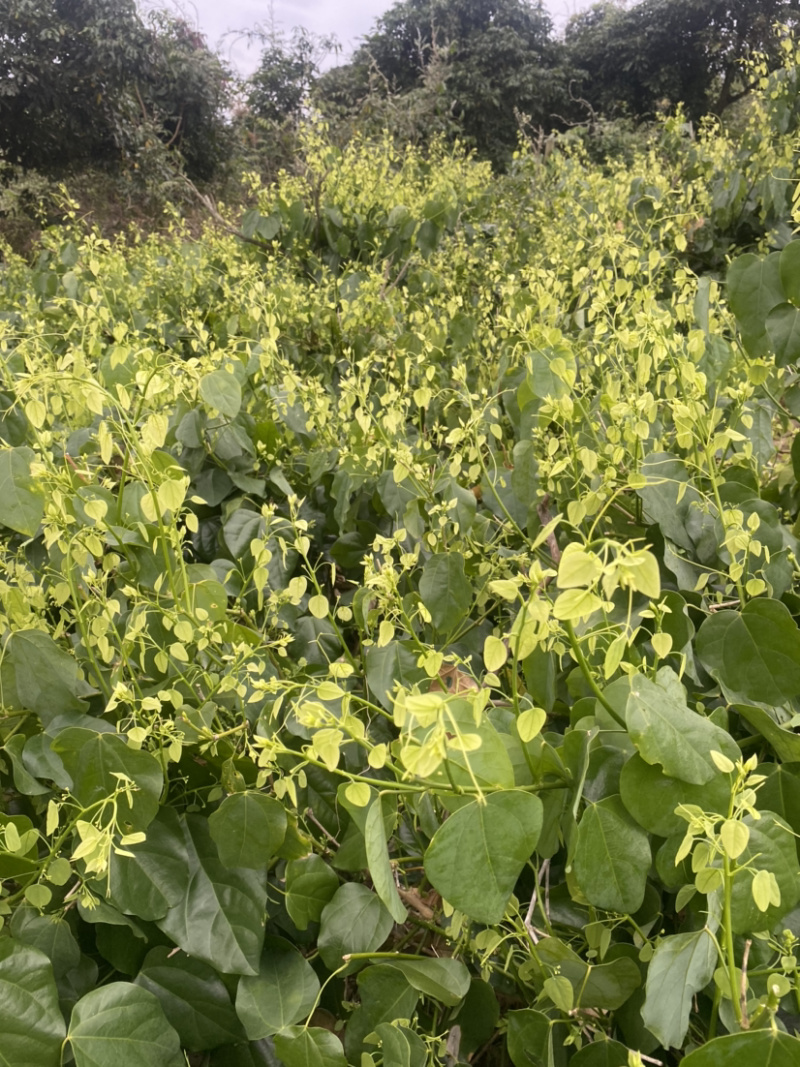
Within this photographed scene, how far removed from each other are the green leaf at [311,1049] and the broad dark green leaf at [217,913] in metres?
0.09

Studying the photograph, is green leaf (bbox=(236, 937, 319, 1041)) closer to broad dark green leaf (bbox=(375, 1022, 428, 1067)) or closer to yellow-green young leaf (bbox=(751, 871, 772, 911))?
broad dark green leaf (bbox=(375, 1022, 428, 1067))

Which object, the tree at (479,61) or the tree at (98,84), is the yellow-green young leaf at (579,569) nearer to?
the tree at (98,84)

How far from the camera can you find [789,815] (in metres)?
0.83

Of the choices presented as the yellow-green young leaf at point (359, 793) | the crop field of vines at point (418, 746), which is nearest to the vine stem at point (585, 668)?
the crop field of vines at point (418, 746)

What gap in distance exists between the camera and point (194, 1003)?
92 cm

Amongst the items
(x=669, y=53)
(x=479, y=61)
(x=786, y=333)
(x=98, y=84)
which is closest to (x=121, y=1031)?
(x=786, y=333)

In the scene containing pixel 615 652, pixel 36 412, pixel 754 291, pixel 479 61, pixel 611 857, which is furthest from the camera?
pixel 479 61

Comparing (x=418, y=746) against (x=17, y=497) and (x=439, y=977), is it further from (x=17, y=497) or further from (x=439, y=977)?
(x=17, y=497)

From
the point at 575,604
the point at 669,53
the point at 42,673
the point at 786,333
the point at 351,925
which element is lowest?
the point at 351,925

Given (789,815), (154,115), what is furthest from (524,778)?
(154,115)

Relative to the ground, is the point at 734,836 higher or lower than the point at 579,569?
lower

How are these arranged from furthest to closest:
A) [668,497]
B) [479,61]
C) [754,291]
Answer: [479,61], [754,291], [668,497]

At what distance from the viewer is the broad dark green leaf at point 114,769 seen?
0.86 m

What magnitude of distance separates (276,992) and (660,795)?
1.79 ft
